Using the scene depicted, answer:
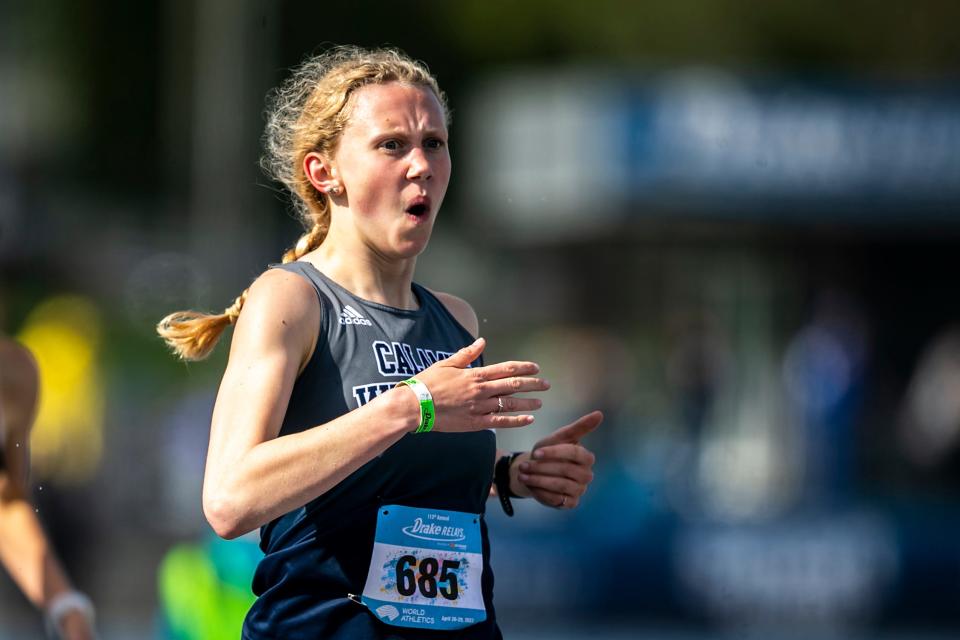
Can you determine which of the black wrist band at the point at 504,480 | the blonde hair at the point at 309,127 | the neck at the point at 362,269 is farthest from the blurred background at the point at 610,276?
the neck at the point at 362,269

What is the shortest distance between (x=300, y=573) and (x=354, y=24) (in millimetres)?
23469

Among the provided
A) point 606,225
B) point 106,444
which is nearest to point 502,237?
point 606,225

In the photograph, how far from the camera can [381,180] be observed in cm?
331

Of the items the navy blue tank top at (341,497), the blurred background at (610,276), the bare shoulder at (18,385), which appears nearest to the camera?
the navy blue tank top at (341,497)

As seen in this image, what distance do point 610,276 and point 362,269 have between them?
1566cm

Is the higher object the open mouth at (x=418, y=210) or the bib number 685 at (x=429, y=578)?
the open mouth at (x=418, y=210)

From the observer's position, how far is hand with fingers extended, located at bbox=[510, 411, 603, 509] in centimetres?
358

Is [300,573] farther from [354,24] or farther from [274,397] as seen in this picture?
[354,24]

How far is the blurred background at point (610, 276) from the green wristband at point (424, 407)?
2.99 meters

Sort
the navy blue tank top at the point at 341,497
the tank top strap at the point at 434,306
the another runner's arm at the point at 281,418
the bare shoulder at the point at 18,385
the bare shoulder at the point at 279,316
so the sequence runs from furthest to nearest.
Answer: the bare shoulder at the point at 18,385 → the tank top strap at the point at 434,306 → the navy blue tank top at the point at 341,497 → the bare shoulder at the point at 279,316 → the another runner's arm at the point at 281,418

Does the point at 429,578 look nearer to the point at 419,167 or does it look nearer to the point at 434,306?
the point at 434,306

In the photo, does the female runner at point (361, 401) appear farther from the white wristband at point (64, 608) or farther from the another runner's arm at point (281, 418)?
the white wristband at point (64, 608)

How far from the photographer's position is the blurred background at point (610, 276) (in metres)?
11.2

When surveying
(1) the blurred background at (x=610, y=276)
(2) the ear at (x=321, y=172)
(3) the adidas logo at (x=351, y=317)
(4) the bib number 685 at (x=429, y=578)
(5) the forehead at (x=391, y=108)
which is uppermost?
(5) the forehead at (x=391, y=108)
